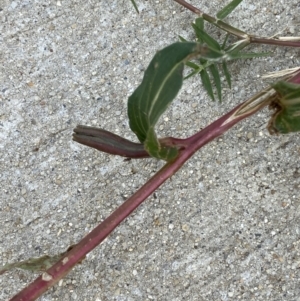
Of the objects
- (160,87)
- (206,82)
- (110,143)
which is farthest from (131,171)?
(160,87)

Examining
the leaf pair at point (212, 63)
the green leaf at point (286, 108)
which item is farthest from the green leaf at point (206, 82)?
the green leaf at point (286, 108)

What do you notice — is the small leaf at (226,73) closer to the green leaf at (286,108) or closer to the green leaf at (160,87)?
the green leaf at (286,108)

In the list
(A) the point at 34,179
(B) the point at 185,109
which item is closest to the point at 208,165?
(B) the point at 185,109

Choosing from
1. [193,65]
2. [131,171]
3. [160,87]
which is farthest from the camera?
[131,171]

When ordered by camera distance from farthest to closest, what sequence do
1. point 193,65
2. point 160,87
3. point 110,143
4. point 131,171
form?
point 131,171 < point 193,65 < point 110,143 < point 160,87

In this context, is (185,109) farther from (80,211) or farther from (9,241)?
(9,241)

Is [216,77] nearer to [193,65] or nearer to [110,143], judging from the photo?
[193,65]

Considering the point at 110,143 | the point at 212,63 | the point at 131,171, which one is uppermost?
the point at 110,143
